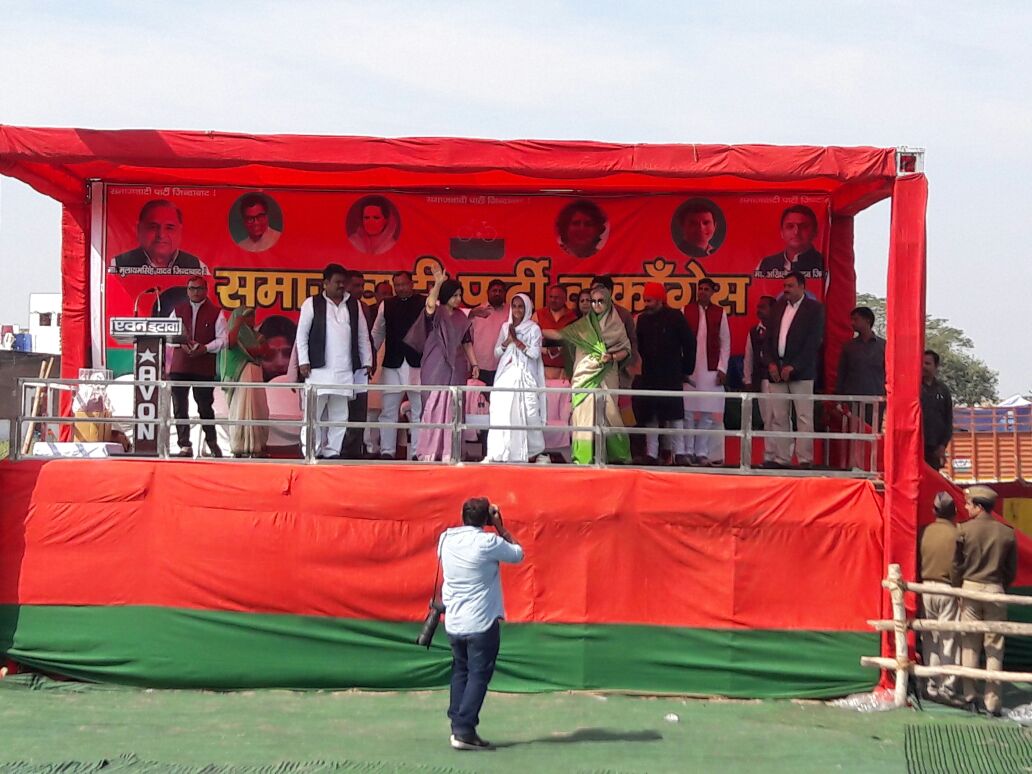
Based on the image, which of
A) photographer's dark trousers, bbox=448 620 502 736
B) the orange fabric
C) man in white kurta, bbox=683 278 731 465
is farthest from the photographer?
man in white kurta, bbox=683 278 731 465

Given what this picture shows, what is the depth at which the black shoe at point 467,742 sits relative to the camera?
853 cm

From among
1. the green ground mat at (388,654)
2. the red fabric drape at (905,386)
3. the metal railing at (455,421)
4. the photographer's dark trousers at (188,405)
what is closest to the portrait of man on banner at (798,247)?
the metal railing at (455,421)

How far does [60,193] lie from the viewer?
501 inches

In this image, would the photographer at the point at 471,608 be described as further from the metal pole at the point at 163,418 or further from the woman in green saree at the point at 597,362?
the metal pole at the point at 163,418

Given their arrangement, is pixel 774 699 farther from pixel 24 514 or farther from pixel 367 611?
pixel 24 514

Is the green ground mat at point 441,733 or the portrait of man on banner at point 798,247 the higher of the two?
the portrait of man on banner at point 798,247

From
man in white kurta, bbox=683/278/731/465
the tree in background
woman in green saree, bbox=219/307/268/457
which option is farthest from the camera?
the tree in background

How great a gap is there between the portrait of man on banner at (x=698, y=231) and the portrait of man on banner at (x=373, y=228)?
289cm

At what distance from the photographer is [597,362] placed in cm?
1123

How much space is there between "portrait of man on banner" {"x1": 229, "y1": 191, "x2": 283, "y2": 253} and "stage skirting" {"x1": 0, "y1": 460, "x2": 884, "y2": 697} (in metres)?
3.70

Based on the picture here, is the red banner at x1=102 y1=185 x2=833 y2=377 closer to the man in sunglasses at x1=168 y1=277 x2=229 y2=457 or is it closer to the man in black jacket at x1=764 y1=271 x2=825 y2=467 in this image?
the man in sunglasses at x1=168 y1=277 x2=229 y2=457

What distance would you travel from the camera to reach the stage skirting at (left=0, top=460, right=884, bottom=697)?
10.4 metres

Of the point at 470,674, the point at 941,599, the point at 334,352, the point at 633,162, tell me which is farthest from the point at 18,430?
the point at 941,599

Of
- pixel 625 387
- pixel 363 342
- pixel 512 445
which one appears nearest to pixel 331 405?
pixel 363 342
